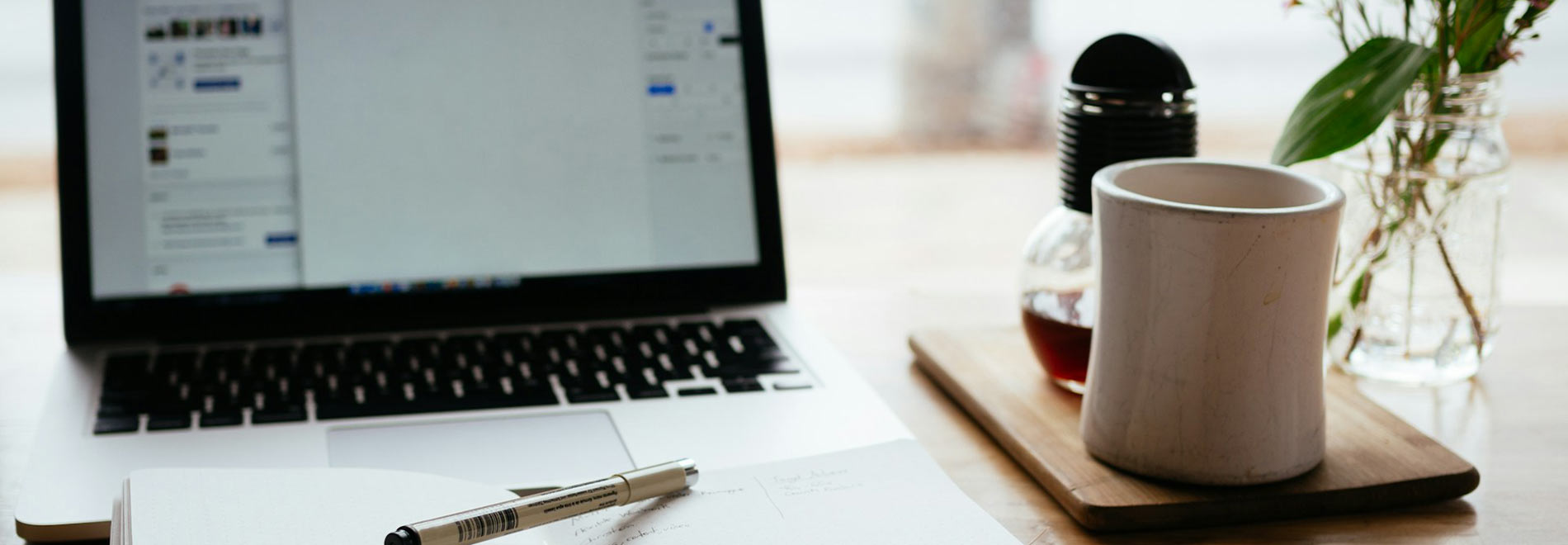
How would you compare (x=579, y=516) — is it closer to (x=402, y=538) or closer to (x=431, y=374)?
(x=402, y=538)

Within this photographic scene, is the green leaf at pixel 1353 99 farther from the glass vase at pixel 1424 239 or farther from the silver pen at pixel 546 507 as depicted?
the silver pen at pixel 546 507

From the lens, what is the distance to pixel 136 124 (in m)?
0.77

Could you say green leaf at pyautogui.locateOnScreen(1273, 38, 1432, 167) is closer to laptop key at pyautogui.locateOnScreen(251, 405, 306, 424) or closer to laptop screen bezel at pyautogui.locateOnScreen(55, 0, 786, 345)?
laptop screen bezel at pyautogui.locateOnScreen(55, 0, 786, 345)

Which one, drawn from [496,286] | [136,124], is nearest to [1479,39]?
[496,286]

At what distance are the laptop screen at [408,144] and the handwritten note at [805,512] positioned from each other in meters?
0.28

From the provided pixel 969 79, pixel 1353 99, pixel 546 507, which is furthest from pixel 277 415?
pixel 969 79

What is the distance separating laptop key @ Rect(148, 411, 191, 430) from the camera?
0.64 metres

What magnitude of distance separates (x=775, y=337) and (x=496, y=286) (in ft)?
0.61

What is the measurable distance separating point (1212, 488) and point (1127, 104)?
8.1 inches

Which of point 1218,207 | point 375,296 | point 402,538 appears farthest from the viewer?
point 375,296

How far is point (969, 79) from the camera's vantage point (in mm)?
3904

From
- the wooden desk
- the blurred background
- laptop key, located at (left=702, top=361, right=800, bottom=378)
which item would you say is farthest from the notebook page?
the blurred background

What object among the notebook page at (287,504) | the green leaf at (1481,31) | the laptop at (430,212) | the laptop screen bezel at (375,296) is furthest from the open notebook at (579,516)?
the green leaf at (1481,31)

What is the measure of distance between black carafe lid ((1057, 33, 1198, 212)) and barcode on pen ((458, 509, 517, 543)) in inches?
14.1
